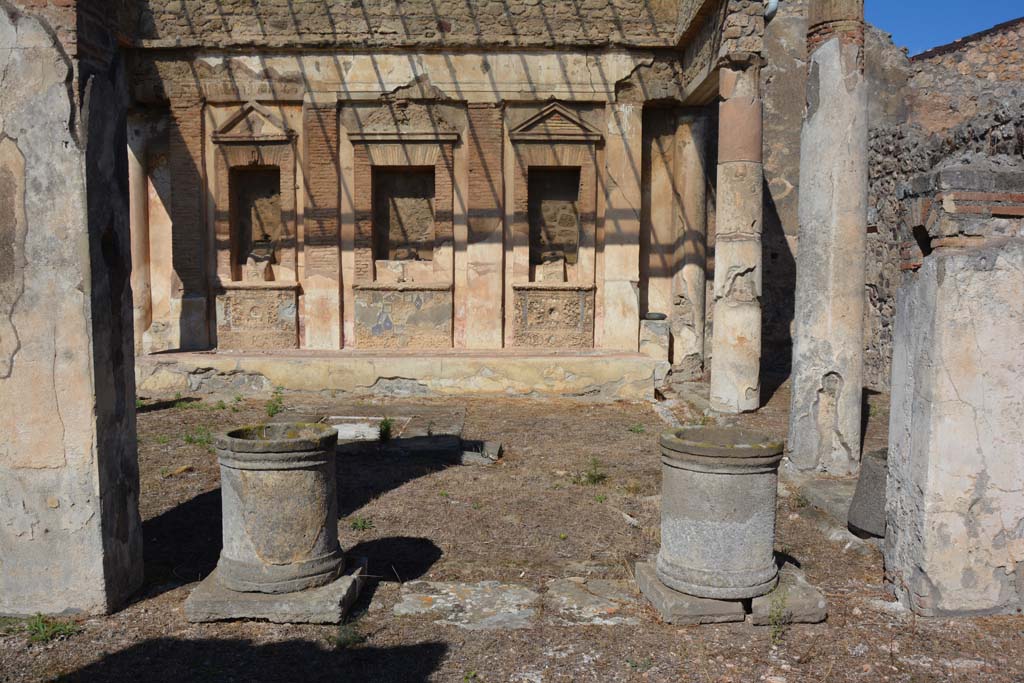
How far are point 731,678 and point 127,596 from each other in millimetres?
3198

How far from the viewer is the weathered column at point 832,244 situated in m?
6.45

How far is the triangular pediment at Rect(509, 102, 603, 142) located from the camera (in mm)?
11578

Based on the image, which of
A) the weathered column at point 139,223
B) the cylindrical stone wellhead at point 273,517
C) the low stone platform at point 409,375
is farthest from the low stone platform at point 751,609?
the weathered column at point 139,223

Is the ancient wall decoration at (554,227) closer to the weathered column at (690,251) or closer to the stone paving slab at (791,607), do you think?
the weathered column at (690,251)

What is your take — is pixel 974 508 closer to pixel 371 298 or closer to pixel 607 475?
pixel 607 475

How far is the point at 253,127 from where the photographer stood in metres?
11.7

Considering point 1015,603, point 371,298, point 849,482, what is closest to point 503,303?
point 371,298

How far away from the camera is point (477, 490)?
254 inches

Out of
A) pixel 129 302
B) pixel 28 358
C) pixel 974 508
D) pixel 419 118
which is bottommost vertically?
pixel 974 508

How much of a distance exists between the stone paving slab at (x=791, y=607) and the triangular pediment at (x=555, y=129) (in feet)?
28.6

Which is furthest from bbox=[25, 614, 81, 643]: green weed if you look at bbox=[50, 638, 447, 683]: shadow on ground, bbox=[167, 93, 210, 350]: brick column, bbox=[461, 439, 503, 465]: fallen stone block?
bbox=[167, 93, 210, 350]: brick column

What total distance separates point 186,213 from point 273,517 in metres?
8.84

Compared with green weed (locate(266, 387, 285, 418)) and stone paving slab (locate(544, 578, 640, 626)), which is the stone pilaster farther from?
stone paving slab (locate(544, 578, 640, 626))

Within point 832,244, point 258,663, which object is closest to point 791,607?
point 258,663
